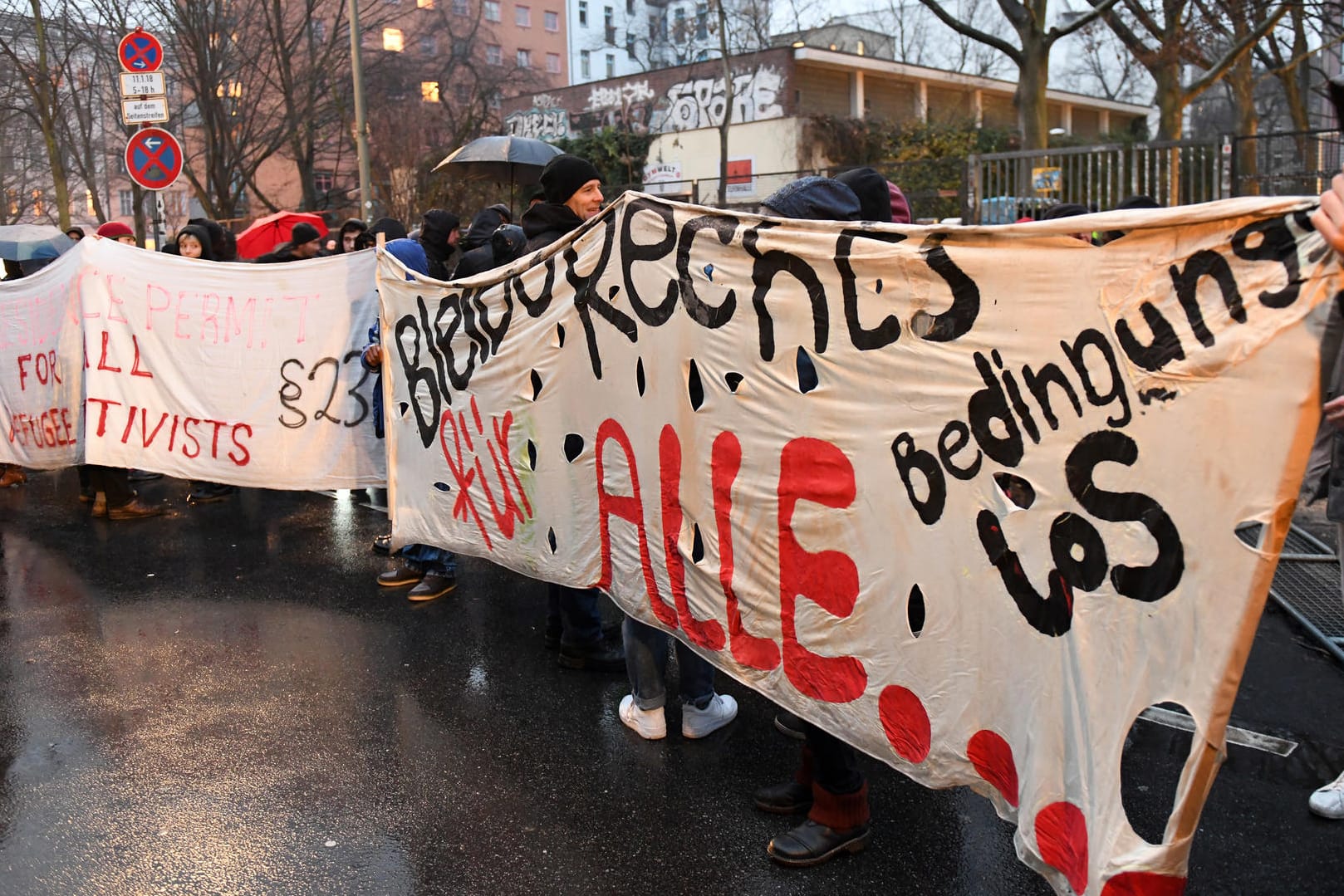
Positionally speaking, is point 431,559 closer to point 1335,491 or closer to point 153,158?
point 1335,491

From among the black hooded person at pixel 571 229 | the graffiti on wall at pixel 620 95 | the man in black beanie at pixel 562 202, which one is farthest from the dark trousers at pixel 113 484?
the graffiti on wall at pixel 620 95

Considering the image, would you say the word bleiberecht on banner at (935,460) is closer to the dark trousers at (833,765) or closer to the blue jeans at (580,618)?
the dark trousers at (833,765)

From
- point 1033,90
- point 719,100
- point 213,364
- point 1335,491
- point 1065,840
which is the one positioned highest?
point 719,100

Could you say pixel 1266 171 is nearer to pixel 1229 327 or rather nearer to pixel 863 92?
pixel 1229 327

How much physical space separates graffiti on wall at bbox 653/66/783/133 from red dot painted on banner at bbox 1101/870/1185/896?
108 feet

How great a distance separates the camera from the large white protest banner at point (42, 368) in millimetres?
7777

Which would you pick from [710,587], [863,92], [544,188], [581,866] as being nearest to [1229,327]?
[710,587]

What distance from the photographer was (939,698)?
113 inches

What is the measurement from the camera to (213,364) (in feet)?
23.1

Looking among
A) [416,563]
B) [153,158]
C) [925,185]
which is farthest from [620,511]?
[925,185]

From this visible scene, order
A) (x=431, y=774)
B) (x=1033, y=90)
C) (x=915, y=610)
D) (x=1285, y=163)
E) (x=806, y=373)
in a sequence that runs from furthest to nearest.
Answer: (x=1033, y=90) < (x=1285, y=163) < (x=431, y=774) < (x=806, y=373) < (x=915, y=610)

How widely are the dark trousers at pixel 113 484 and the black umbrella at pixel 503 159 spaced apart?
4002 mm

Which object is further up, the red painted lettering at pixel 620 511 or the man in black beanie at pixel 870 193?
the man in black beanie at pixel 870 193

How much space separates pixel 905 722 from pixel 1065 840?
21.7 inches
